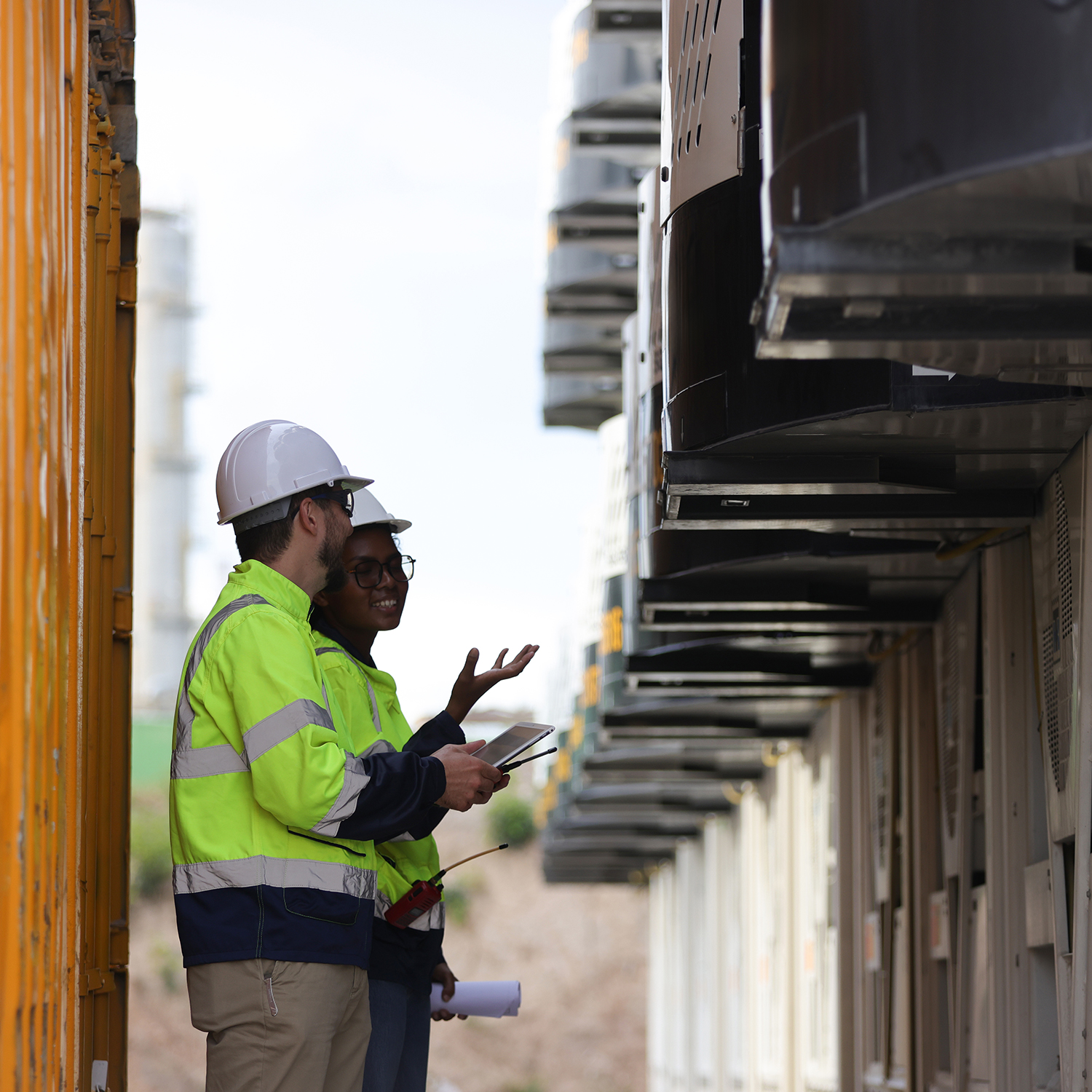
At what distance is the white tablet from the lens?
640cm

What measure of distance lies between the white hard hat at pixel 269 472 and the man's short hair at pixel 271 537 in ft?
0.06

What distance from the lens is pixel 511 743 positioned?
6484 mm

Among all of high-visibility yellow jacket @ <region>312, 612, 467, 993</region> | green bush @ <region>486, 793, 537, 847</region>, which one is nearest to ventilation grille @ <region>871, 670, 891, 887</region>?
high-visibility yellow jacket @ <region>312, 612, 467, 993</region>

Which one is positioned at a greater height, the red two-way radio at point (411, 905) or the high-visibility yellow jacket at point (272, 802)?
the high-visibility yellow jacket at point (272, 802)

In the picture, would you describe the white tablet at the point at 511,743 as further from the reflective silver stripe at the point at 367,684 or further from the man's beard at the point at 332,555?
the man's beard at the point at 332,555

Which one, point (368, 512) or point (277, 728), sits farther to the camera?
point (368, 512)

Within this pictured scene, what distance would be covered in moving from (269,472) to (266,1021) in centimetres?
181

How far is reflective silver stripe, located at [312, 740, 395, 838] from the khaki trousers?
1.35 ft

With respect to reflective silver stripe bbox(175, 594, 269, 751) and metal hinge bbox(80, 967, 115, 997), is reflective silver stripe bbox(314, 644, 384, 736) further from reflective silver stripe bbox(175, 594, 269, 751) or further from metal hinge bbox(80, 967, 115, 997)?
metal hinge bbox(80, 967, 115, 997)

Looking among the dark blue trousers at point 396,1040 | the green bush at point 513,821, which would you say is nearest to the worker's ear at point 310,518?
the dark blue trousers at point 396,1040

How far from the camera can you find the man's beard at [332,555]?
6.31 meters

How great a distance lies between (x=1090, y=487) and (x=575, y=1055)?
57.8m

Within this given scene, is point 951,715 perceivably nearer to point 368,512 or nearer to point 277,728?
point 368,512

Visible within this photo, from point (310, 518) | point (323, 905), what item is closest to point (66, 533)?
point (310, 518)
